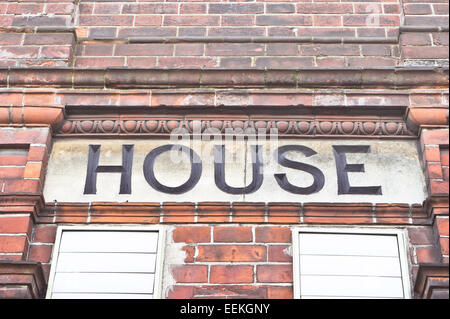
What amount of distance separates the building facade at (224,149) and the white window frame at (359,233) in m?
0.01

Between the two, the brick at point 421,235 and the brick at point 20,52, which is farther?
the brick at point 20,52

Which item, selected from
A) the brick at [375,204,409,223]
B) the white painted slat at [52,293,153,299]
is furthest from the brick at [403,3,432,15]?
the white painted slat at [52,293,153,299]

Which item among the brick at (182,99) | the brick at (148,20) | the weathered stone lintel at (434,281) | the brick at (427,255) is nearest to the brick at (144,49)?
the brick at (148,20)

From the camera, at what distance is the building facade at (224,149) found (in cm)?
511

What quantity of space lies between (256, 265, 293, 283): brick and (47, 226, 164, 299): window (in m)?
0.57

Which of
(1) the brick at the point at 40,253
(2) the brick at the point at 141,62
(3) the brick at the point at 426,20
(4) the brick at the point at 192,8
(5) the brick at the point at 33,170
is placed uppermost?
(4) the brick at the point at 192,8

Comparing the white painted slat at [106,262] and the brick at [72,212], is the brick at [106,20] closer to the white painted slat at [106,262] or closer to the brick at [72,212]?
the brick at [72,212]

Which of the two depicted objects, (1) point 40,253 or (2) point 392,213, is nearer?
(1) point 40,253

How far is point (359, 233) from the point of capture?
5.25 metres

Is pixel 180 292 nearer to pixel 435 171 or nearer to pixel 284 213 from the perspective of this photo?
pixel 284 213

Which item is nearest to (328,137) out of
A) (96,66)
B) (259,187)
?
(259,187)

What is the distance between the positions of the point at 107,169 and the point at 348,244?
155 centimetres

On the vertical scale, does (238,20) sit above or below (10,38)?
above

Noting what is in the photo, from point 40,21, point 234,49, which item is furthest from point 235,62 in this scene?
point 40,21
